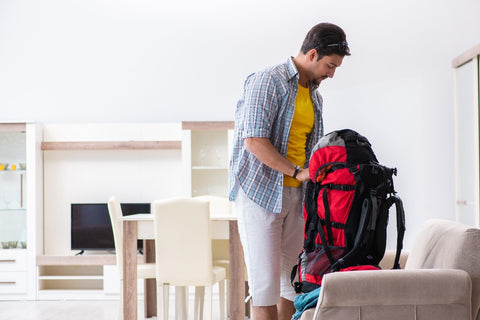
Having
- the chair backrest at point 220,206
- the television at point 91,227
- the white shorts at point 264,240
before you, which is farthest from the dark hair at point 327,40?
the television at point 91,227

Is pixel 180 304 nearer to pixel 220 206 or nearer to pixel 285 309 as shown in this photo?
pixel 220 206

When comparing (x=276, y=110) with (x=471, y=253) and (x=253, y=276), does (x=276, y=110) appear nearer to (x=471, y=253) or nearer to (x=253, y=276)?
(x=253, y=276)

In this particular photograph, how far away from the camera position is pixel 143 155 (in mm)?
6238

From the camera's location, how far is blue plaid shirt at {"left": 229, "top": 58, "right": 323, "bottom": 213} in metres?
2.47

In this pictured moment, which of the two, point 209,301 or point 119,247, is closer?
point 209,301

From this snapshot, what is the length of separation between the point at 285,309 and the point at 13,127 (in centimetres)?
405

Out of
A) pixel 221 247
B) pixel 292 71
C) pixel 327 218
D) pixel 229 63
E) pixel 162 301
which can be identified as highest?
pixel 229 63

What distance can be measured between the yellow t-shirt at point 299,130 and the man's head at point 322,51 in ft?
0.31

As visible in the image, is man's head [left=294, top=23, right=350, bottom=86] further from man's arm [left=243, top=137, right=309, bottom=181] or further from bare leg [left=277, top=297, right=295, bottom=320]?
bare leg [left=277, top=297, right=295, bottom=320]

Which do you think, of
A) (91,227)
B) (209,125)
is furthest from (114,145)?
(209,125)

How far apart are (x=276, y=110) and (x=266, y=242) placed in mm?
486

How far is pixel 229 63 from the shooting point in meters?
6.40

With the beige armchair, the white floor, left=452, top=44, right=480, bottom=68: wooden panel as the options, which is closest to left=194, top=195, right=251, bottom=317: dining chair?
the white floor

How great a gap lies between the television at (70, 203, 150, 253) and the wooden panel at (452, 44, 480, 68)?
3.09 meters
